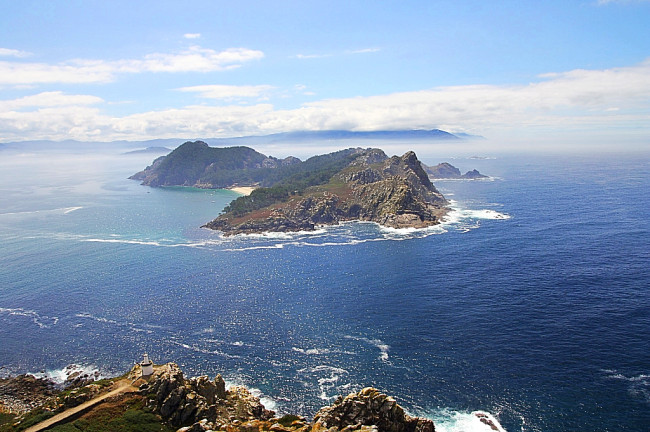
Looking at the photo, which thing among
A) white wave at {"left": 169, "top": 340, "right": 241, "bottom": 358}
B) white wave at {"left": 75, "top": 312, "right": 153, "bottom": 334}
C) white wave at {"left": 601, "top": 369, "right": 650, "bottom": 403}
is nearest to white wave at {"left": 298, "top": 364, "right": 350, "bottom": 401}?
white wave at {"left": 169, "top": 340, "right": 241, "bottom": 358}

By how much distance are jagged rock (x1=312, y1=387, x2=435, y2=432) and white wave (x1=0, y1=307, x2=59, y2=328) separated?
84.6 meters

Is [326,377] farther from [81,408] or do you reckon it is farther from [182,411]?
[81,408]

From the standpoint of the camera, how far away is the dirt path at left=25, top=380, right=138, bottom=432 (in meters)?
60.8

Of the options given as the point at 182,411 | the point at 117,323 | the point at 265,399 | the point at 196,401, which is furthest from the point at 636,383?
the point at 117,323

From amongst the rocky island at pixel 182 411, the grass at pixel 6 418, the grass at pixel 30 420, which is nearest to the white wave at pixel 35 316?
the rocky island at pixel 182 411

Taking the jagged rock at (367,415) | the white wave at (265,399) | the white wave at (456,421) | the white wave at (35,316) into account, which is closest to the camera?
the jagged rock at (367,415)

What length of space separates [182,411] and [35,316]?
7404 centimetres

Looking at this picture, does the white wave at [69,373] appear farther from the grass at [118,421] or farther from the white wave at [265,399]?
the white wave at [265,399]

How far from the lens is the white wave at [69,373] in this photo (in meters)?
87.3

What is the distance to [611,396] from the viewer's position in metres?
73.5

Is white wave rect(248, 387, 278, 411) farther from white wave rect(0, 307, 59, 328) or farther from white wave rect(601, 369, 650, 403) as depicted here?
white wave rect(0, 307, 59, 328)

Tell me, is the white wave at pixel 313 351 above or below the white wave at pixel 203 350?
above

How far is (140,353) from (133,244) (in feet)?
341

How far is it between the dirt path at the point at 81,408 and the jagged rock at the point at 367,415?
1316 inches
